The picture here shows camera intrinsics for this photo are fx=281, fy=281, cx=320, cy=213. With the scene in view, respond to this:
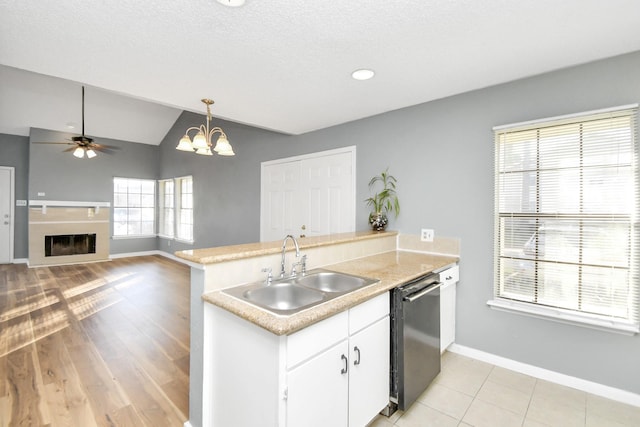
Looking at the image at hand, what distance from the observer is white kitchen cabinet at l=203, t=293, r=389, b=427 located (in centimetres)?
123

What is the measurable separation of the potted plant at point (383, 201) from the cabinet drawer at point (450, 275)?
2.73 feet

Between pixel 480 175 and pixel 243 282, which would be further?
pixel 480 175

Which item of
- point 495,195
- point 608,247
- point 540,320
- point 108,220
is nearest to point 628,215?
point 608,247

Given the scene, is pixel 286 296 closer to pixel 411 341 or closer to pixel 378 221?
pixel 411 341

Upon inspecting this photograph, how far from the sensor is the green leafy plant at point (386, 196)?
10.4 ft

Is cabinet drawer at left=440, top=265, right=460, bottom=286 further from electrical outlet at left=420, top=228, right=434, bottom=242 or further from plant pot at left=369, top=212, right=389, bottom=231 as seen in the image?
plant pot at left=369, top=212, right=389, bottom=231

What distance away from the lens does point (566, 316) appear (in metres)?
2.16

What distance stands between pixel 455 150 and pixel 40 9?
3.15 m

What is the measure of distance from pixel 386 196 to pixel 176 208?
5.79 m

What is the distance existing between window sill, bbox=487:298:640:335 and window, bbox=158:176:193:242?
6.08 m

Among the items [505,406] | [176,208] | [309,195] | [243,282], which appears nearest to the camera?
[243,282]

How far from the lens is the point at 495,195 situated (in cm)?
252

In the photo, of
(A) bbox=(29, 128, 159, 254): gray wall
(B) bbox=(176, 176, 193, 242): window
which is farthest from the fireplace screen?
(B) bbox=(176, 176, 193, 242): window

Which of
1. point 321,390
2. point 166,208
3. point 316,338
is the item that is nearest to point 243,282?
point 316,338
